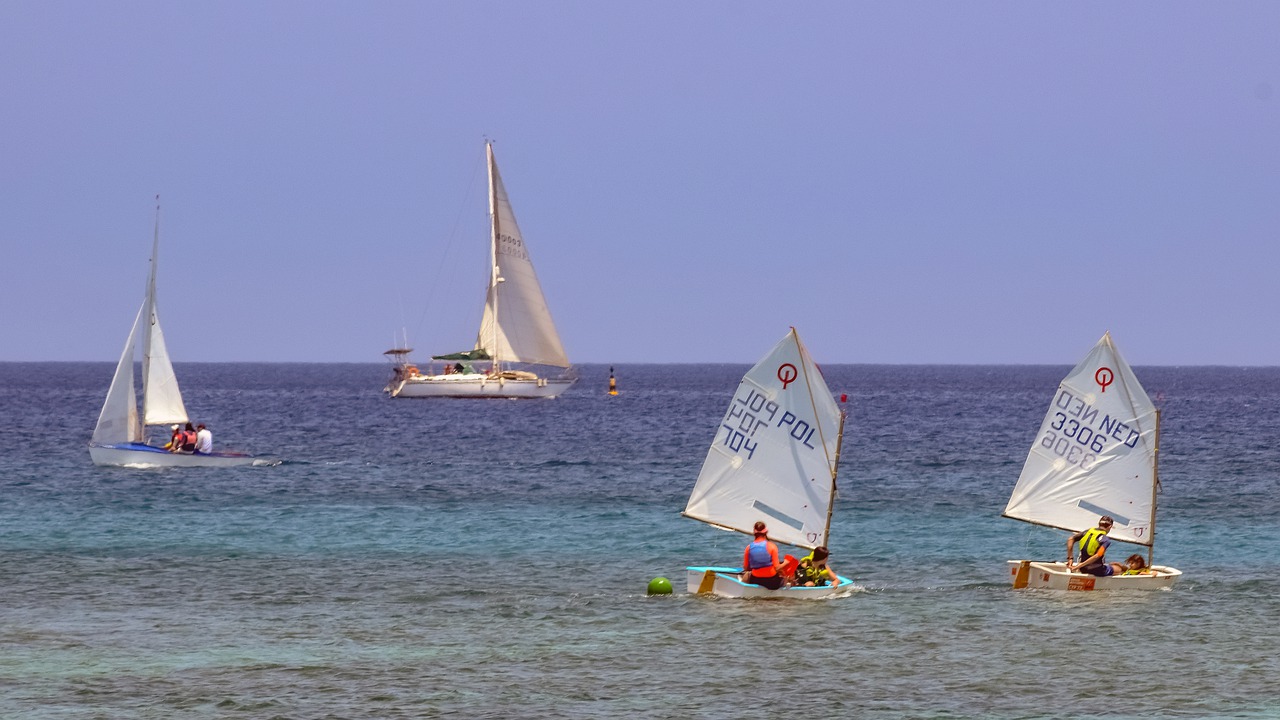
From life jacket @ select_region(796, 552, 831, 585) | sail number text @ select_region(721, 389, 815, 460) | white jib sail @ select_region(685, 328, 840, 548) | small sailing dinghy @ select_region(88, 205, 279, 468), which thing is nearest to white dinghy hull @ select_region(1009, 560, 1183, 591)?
white jib sail @ select_region(685, 328, 840, 548)

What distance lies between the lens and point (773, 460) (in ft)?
112

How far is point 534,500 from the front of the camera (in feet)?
180

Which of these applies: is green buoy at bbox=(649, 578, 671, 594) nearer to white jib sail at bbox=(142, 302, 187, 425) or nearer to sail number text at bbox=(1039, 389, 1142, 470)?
sail number text at bbox=(1039, 389, 1142, 470)

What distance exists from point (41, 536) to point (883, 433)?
6598 centimetres

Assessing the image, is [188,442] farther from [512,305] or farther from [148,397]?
[512,305]

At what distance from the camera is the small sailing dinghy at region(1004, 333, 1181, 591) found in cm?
3531

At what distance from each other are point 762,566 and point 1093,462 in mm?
8990

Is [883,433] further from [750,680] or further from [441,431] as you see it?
[750,680]

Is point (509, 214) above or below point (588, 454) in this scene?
above

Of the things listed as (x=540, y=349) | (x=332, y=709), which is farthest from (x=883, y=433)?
(x=332, y=709)

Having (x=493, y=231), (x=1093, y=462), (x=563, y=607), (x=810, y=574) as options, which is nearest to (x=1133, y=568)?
(x=1093, y=462)

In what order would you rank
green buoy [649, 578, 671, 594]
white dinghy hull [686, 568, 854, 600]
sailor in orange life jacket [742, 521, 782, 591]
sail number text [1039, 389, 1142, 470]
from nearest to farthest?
sailor in orange life jacket [742, 521, 782, 591] → white dinghy hull [686, 568, 854, 600] → green buoy [649, 578, 671, 594] → sail number text [1039, 389, 1142, 470]

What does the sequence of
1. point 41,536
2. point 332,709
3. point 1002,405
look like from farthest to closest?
1. point 1002,405
2. point 41,536
3. point 332,709

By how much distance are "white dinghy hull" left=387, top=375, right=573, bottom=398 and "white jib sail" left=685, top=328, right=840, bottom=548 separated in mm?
111684
